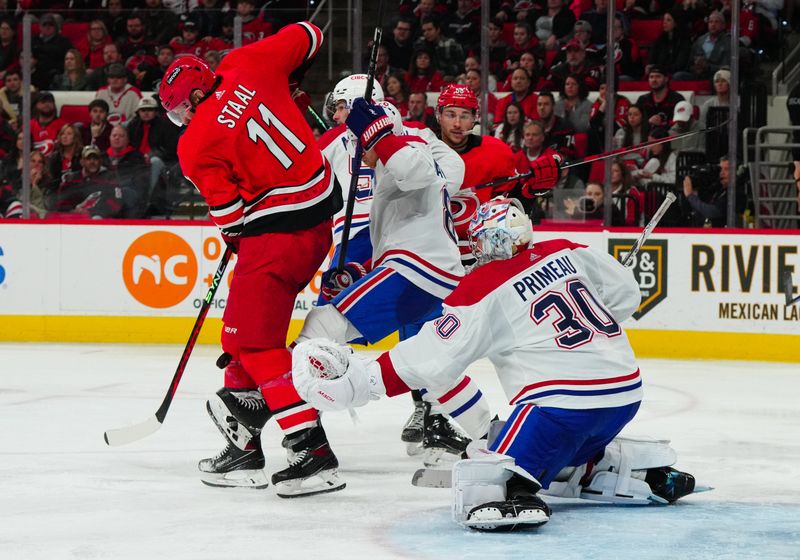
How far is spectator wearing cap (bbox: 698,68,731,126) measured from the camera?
7.40m

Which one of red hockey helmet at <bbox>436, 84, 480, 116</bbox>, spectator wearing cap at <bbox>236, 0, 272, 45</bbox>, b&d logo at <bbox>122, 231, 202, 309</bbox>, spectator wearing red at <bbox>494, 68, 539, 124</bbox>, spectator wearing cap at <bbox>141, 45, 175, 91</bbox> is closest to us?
red hockey helmet at <bbox>436, 84, 480, 116</bbox>

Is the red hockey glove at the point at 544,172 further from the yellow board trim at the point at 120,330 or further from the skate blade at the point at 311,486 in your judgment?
the yellow board trim at the point at 120,330

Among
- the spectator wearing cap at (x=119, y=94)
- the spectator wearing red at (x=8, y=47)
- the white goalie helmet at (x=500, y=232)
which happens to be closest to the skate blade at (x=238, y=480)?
the white goalie helmet at (x=500, y=232)

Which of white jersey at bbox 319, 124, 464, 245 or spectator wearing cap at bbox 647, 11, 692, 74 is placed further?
spectator wearing cap at bbox 647, 11, 692, 74

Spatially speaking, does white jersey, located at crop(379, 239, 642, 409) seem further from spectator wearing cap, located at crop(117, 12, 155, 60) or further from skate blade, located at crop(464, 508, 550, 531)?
spectator wearing cap, located at crop(117, 12, 155, 60)

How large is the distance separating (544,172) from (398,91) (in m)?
3.42

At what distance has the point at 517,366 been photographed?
3.31 m

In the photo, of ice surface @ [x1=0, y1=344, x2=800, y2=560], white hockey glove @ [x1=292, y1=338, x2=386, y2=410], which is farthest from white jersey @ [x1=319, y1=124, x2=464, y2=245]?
white hockey glove @ [x1=292, y1=338, x2=386, y2=410]

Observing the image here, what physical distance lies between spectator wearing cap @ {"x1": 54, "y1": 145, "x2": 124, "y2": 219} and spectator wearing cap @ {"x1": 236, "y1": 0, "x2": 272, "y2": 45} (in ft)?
3.93

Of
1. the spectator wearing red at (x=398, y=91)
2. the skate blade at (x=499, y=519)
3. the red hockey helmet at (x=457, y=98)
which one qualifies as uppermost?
the spectator wearing red at (x=398, y=91)

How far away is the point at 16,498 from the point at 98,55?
5207 millimetres

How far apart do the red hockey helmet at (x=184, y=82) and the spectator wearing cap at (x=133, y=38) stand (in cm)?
467

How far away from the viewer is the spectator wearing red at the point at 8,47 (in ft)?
26.9

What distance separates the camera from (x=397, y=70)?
8062mm
